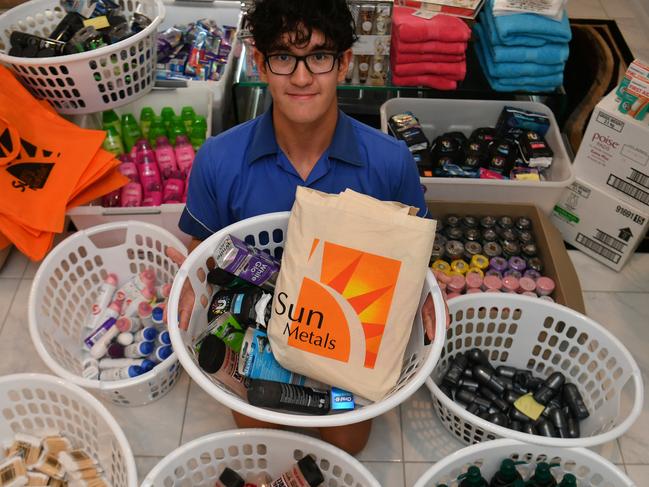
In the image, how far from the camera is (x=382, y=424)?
1.66 m

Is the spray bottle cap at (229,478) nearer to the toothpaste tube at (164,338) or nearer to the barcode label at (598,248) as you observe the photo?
the toothpaste tube at (164,338)

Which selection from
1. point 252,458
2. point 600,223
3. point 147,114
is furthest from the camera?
point 147,114

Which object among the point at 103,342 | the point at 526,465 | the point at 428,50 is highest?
the point at 428,50

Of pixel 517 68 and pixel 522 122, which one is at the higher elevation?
pixel 517 68

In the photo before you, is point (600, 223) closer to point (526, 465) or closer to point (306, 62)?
point (526, 465)

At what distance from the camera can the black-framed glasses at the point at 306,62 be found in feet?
3.39

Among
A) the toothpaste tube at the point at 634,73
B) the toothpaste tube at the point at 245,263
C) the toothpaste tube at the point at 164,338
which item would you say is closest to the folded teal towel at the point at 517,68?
the toothpaste tube at the point at 634,73

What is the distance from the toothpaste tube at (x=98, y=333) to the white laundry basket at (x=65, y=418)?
0.18 metres

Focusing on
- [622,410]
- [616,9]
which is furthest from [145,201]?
[616,9]

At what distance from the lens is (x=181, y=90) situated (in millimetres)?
2053

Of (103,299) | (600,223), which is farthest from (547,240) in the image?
(103,299)

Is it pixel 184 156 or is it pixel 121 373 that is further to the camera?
pixel 184 156

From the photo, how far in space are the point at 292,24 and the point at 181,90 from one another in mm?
1153

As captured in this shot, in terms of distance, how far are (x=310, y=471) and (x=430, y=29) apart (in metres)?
1.26
